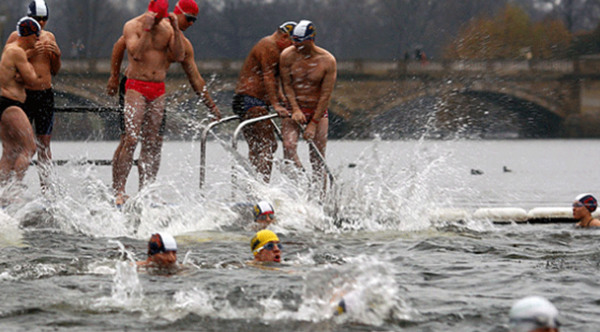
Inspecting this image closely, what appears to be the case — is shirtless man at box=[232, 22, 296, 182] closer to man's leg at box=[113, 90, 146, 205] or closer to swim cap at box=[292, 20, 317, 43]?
swim cap at box=[292, 20, 317, 43]

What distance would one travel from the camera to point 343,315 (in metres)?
4.98

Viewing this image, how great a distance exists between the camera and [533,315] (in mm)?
3758

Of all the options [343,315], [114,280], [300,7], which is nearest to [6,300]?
[114,280]

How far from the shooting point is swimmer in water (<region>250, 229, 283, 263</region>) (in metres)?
6.93

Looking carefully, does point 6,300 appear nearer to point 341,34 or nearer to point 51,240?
point 51,240

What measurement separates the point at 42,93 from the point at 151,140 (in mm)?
1242

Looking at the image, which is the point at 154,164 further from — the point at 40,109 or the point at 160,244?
the point at 160,244

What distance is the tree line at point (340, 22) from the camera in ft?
136

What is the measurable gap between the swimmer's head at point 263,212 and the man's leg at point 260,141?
1.62 m

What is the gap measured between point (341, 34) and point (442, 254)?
42.1 metres

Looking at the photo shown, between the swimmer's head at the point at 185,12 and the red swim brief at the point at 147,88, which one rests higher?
the swimmer's head at the point at 185,12

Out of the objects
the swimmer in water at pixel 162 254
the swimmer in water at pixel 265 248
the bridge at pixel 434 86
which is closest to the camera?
the swimmer in water at pixel 162 254

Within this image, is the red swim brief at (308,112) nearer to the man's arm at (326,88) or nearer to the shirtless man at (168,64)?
the man's arm at (326,88)

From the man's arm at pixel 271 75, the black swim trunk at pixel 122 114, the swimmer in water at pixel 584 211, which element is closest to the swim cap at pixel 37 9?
the black swim trunk at pixel 122 114
